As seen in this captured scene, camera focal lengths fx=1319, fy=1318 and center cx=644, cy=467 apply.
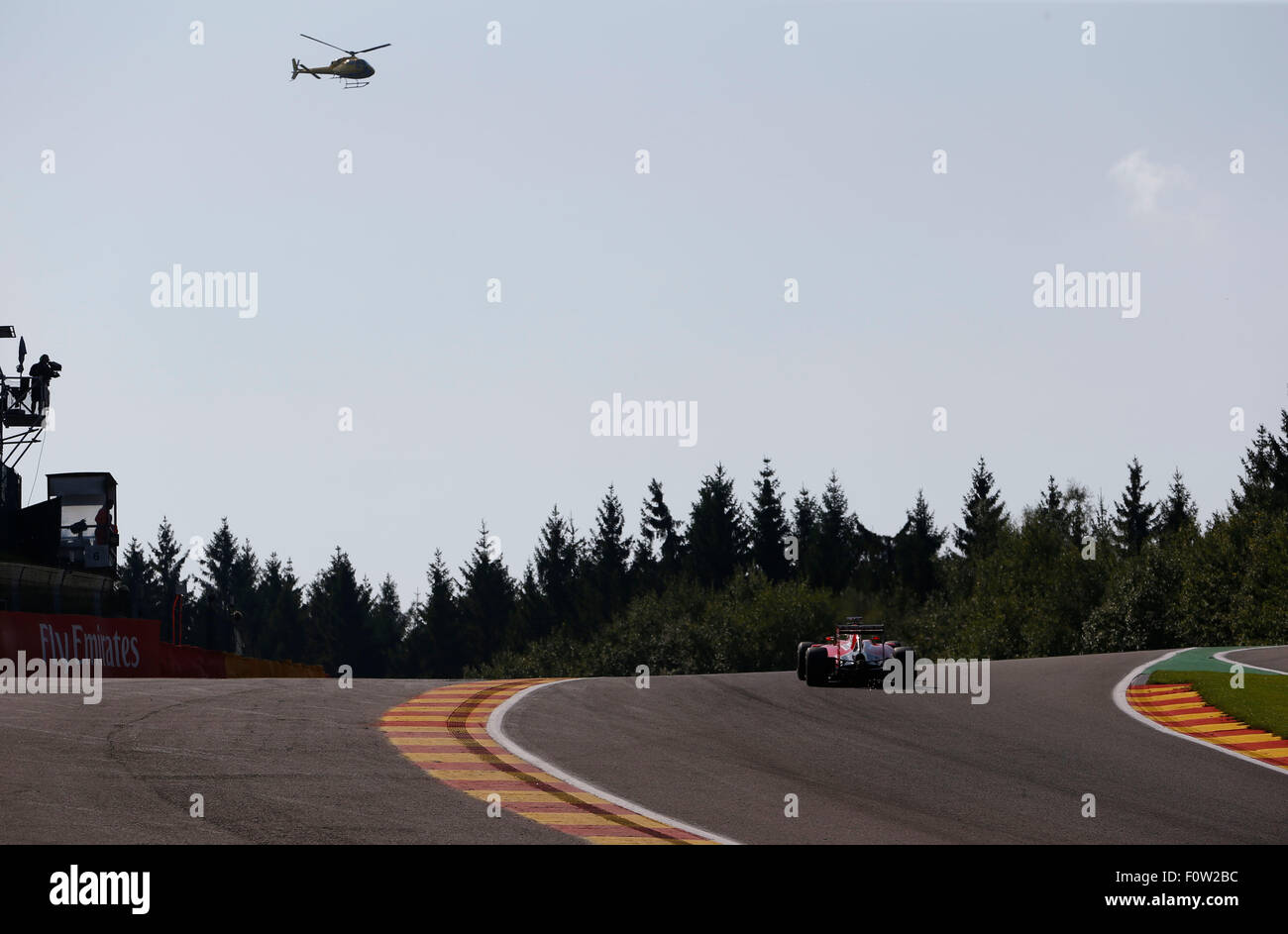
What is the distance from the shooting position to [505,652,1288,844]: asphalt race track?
11.7 metres

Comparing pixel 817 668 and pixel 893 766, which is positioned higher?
pixel 817 668

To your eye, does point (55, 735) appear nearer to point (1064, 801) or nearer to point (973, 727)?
point (1064, 801)

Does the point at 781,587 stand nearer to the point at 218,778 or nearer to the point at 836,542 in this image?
the point at 836,542

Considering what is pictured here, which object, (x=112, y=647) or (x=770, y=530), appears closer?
(x=112, y=647)

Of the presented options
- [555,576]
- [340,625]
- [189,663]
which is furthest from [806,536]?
[189,663]

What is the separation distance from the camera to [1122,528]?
102 meters

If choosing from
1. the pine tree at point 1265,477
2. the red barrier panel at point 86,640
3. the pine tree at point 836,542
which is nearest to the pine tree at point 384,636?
the pine tree at point 836,542

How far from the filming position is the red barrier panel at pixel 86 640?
2109 centimetres

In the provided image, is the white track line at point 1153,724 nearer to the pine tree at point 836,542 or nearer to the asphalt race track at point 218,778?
the asphalt race track at point 218,778

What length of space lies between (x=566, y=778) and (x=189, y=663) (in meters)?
16.5

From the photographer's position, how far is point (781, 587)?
8831cm

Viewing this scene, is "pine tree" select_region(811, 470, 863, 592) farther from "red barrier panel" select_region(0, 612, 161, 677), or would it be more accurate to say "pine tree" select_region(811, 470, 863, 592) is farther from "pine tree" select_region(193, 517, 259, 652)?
"red barrier panel" select_region(0, 612, 161, 677)

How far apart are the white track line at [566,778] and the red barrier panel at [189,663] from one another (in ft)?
34.9
